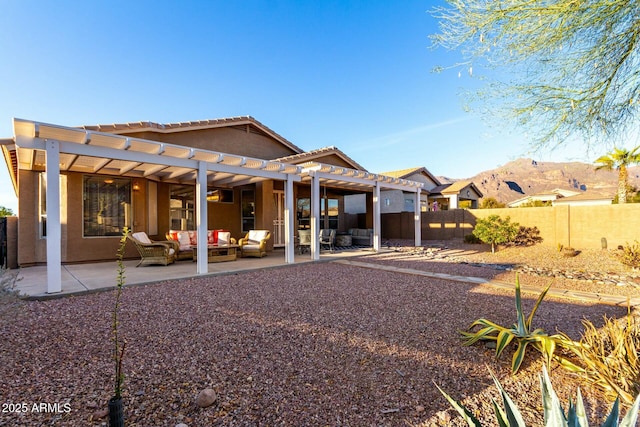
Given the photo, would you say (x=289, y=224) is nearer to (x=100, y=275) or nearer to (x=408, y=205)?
(x=100, y=275)

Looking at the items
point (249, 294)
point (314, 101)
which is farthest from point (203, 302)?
point (314, 101)

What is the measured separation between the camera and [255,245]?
34.9 ft

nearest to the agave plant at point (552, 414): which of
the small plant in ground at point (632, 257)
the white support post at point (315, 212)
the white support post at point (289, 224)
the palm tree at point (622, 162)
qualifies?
the white support post at point (289, 224)

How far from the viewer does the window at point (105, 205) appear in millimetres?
9391

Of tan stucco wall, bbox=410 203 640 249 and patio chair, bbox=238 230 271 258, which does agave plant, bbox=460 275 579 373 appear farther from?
tan stucco wall, bbox=410 203 640 249

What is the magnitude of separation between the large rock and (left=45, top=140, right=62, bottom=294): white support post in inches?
196

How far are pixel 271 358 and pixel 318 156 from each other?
11214 mm

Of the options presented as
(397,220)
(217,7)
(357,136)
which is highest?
(217,7)

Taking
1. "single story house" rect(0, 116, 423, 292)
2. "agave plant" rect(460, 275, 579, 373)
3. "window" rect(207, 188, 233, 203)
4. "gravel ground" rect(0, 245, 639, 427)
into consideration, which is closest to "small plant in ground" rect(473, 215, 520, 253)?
"single story house" rect(0, 116, 423, 292)

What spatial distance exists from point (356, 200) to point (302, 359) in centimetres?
1840

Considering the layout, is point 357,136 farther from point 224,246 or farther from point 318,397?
point 318,397

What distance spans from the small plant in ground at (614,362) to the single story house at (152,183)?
7.35 meters

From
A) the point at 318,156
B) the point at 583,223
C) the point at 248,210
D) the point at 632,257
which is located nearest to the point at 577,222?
the point at 583,223

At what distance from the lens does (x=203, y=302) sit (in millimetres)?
5215
